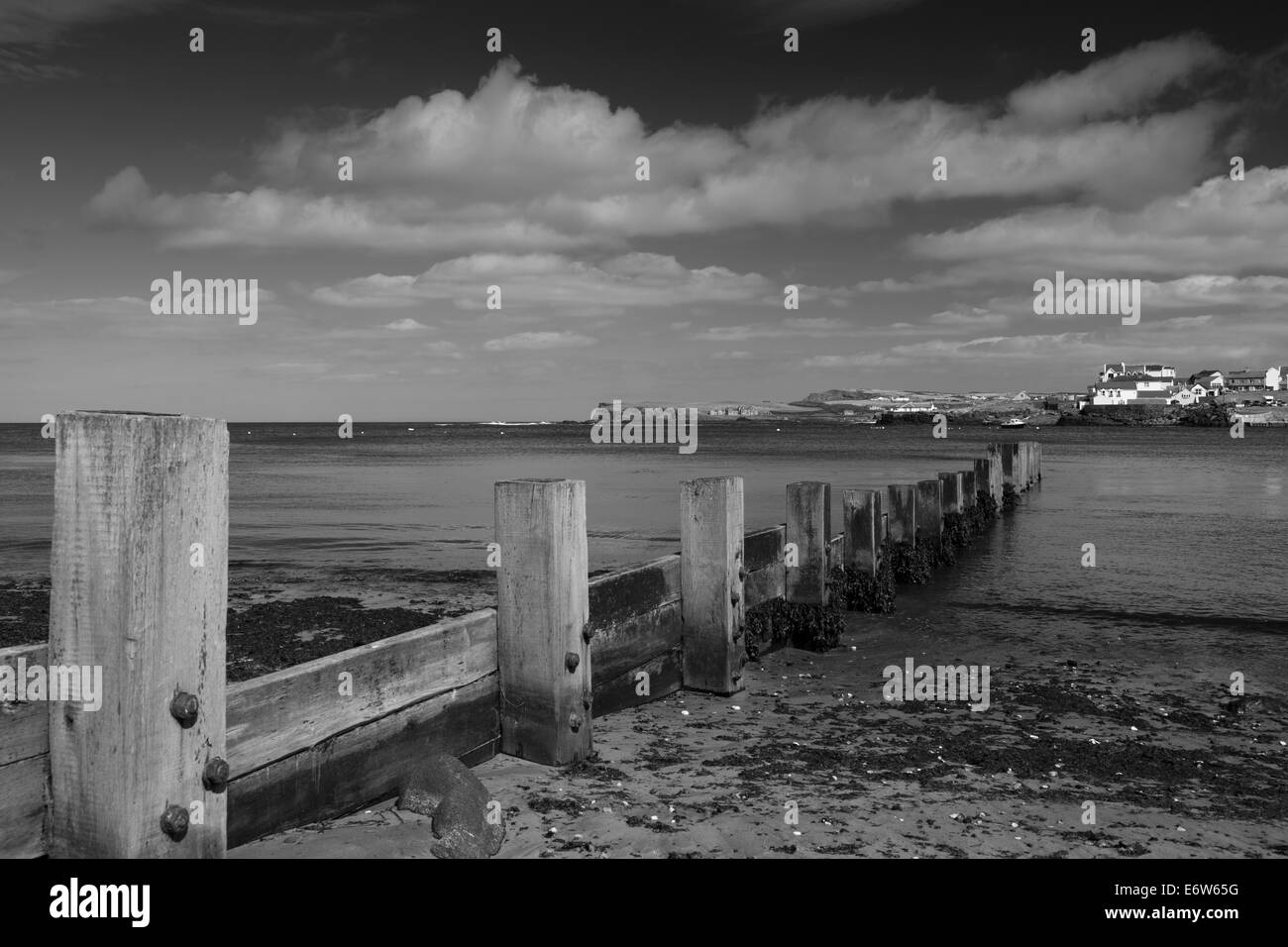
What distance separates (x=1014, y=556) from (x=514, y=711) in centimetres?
1462

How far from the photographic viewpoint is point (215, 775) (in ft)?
12.5

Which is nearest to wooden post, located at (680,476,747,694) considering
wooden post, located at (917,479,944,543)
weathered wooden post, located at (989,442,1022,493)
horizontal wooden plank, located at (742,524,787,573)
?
horizontal wooden plank, located at (742,524,787,573)

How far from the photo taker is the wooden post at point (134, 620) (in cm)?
341

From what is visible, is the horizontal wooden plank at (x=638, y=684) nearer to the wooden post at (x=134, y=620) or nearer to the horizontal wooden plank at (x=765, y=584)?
the horizontal wooden plank at (x=765, y=584)

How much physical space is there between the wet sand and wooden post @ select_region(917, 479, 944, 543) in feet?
23.7

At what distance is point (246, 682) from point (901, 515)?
12.5 meters

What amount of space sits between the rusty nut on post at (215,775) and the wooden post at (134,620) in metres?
0.05

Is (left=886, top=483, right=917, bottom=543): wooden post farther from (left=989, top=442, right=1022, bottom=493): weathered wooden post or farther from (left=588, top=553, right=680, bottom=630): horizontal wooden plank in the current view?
(left=989, top=442, right=1022, bottom=493): weathered wooden post

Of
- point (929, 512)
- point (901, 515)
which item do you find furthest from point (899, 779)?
point (929, 512)

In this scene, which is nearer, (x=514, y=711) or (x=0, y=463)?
(x=514, y=711)

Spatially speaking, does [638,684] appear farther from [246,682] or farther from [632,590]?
[246,682]
